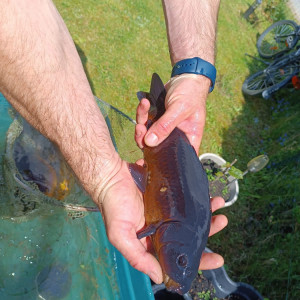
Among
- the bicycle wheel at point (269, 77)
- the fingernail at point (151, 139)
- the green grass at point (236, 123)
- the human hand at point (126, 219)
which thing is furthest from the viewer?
the bicycle wheel at point (269, 77)

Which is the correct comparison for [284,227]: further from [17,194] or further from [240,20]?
[240,20]

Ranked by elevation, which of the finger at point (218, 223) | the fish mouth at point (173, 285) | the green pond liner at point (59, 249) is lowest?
the green pond liner at point (59, 249)

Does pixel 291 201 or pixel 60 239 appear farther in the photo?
pixel 291 201

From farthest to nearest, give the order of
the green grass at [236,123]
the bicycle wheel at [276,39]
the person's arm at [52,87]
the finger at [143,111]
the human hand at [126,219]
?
the bicycle wheel at [276,39] → the green grass at [236,123] → the finger at [143,111] → the human hand at [126,219] → the person's arm at [52,87]

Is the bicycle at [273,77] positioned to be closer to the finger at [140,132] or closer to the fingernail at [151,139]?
the finger at [140,132]

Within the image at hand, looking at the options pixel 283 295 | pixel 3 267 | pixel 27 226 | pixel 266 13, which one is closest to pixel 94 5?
pixel 27 226

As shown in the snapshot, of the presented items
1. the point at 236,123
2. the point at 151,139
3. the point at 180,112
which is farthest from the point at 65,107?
the point at 236,123

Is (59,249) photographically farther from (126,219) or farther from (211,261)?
(211,261)

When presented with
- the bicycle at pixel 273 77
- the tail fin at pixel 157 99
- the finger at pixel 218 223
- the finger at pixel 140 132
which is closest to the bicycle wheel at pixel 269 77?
the bicycle at pixel 273 77
